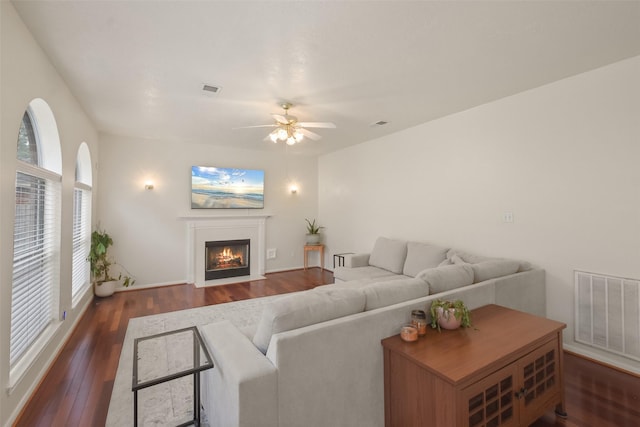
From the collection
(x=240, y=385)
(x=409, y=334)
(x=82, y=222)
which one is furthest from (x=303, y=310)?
(x=82, y=222)

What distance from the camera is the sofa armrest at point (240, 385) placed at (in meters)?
1.31

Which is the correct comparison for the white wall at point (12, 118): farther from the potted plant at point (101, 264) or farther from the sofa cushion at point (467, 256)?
the sofa cushion at point (467, 256)

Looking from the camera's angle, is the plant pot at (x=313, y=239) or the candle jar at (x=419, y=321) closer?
the candle jar at (x=419, y=321)

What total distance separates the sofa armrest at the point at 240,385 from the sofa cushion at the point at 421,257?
8.98ft

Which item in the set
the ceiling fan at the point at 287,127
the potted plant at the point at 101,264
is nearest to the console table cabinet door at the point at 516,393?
the ceiling fan at the point at 287,127

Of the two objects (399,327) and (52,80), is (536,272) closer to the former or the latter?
(399,327)

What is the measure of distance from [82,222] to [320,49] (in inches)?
164

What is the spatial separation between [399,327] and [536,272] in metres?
1.99

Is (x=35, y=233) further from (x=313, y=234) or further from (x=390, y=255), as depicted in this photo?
(x=313, y=234)

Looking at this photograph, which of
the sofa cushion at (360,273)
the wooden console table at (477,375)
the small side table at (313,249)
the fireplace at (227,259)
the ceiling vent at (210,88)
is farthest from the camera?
the small side table at (313,249)

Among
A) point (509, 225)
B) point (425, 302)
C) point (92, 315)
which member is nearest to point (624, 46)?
point (509, 225)

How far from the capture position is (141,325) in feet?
11.5

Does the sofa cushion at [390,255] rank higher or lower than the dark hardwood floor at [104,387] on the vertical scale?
higher

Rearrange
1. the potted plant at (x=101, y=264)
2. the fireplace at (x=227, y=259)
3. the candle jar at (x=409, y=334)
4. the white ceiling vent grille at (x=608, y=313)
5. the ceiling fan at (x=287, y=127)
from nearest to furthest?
the candle jar at (x=409, y=334), the white ceiling vent grille at (x=608, y=313), the ceiling fan at (x=287, y=127), the potted plant at (x=101, y=264), the fireplace at (x=227, y=259)
